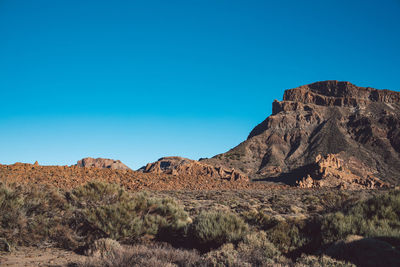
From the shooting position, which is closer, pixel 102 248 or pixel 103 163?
pixel 102 248

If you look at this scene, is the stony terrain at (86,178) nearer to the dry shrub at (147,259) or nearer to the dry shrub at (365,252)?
the dry shrub at (147,259)

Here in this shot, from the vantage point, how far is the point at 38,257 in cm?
754

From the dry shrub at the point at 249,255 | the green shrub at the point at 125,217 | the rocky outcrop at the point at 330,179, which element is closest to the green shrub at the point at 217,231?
the dry shrub at the point at 249,255

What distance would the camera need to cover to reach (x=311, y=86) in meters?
143

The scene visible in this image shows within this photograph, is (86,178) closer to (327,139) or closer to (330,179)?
(330,179)

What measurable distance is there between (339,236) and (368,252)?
135cm

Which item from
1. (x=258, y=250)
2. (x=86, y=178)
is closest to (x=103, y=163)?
(x=86, y=178)

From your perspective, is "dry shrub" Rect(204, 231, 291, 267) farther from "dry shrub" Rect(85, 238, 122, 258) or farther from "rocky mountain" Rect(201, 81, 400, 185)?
"rocky mountain" Rect(201, 81, 400, 185)

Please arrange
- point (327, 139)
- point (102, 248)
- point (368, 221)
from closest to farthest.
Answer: point (368, 221)
point (102, 248)
point (327, 139)

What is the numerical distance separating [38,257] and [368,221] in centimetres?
865

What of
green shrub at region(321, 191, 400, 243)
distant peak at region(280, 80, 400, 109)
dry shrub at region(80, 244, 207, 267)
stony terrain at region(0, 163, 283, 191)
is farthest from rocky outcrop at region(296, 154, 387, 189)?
distant peak at region(280, 80, 400, 109)

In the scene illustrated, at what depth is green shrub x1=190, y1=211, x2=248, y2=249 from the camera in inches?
311

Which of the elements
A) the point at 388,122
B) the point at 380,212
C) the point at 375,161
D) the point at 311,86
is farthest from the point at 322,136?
the point at 380,212

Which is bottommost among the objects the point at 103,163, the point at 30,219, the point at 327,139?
the point at 30,219
